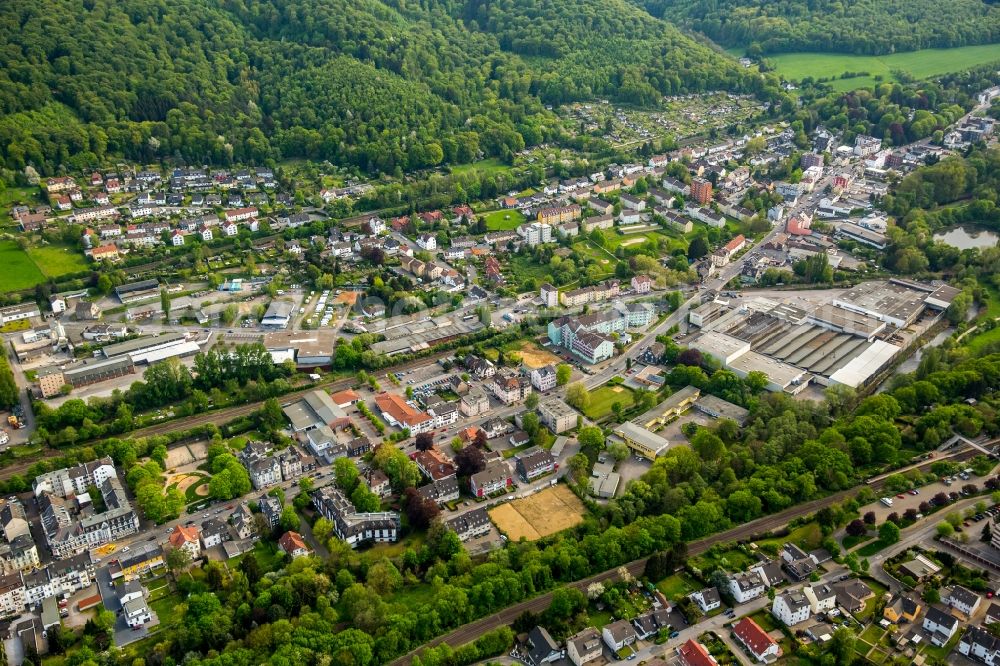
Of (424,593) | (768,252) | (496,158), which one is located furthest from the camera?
(496,158)

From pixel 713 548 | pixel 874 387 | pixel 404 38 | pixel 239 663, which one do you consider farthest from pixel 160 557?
pixel 404 38

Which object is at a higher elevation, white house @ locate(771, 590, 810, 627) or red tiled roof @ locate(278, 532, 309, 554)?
white house @ locate(771, 590, 810, 627)

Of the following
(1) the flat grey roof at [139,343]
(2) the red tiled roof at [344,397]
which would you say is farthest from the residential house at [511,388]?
(1) the flat grey roof at [139,343]

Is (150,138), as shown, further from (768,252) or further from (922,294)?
(922,294)

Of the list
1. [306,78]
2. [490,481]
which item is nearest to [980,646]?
[490,481]

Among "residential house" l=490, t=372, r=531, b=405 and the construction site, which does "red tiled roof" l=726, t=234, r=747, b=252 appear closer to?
the construction site

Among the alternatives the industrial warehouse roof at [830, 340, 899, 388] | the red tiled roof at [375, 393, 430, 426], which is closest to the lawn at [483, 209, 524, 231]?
the red tiled roof at [375, 393, 430, 426]

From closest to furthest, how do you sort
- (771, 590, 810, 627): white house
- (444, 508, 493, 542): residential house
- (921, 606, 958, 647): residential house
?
(921, 606, 958, 647): residential house
(771, 590, 810, 627): white house
(444, 508, 493, 542): residential house
